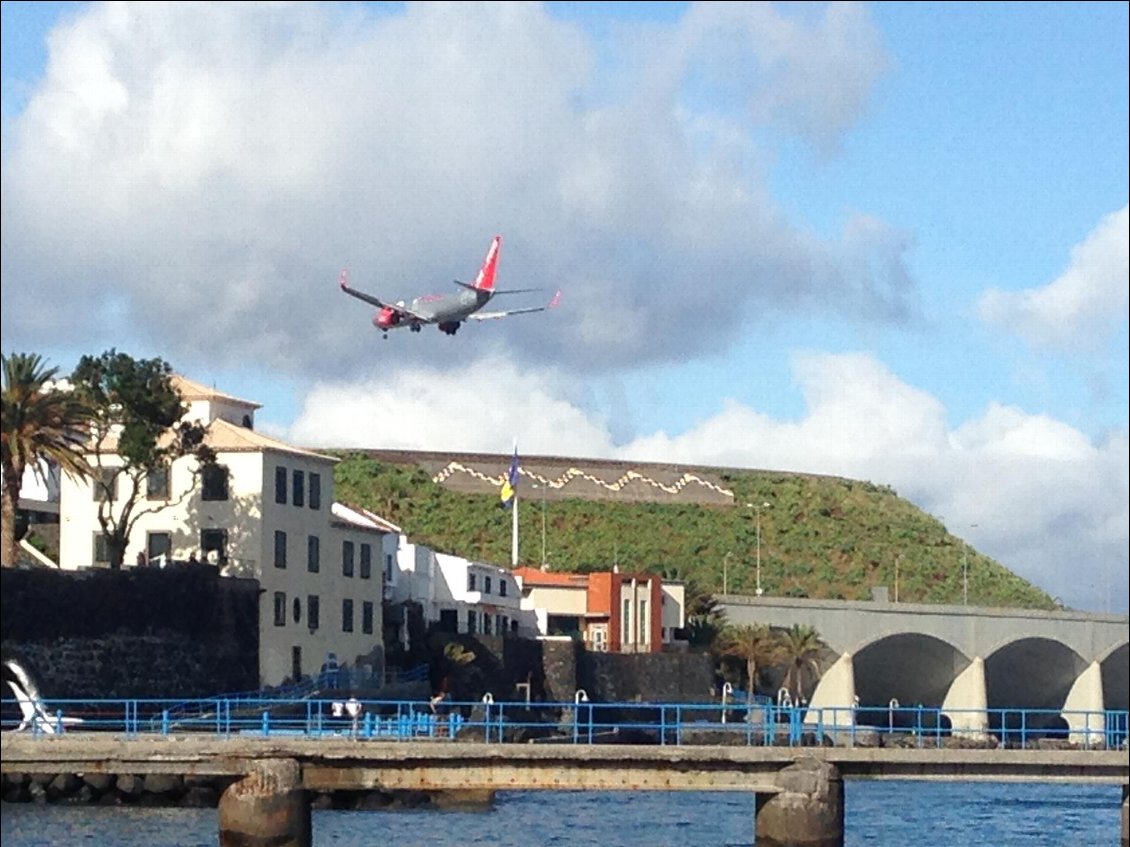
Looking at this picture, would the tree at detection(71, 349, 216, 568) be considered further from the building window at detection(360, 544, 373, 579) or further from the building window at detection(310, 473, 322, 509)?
the building window at detection(360, 544, 373, 579)

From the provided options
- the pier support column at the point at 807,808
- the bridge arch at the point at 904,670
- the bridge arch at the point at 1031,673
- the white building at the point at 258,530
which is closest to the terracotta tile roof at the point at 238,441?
the white building at the point at 258,530

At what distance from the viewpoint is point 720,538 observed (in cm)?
16062

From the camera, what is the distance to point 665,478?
17225 cm

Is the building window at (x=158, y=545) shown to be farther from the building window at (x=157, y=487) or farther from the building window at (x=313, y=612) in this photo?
the building window at (x=313, y=612)

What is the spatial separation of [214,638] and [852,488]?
380ft

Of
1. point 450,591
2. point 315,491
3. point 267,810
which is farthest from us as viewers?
point 450,591

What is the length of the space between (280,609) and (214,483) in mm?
4932

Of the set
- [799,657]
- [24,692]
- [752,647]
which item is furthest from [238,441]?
[799,657]

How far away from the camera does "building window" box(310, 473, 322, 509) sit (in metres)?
84.9

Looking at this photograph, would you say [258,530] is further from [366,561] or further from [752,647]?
[752,647]

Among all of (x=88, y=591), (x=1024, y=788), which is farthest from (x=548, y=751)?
(x=1024, y=788)

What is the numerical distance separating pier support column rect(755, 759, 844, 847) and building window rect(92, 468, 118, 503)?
143 ft

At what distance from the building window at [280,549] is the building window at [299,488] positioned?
186 centimetres

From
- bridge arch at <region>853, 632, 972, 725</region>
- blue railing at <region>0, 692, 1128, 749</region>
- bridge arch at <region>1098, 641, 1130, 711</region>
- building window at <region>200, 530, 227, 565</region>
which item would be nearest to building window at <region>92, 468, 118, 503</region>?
building window at <region>200, 530, 227, 565</region>
